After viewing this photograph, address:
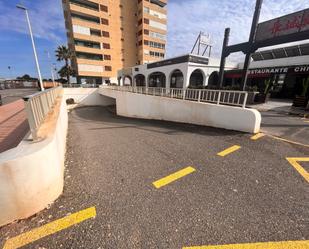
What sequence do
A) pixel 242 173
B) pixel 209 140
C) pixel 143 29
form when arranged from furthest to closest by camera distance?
pixel 143 29
pixel 209 140
pixel 242 173

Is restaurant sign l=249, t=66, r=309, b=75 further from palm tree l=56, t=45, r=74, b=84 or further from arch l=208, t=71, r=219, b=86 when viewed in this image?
palm tree l=56, t=45, r=74, b=84

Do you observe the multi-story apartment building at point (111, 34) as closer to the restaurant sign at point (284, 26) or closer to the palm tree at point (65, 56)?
the palm tree at point (65, 56)

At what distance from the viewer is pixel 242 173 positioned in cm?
333

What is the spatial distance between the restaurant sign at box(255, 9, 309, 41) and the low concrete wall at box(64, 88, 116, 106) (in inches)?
963

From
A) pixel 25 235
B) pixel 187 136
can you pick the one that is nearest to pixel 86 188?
pixel 25 235

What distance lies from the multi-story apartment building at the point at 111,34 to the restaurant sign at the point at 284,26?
34262 millimetres

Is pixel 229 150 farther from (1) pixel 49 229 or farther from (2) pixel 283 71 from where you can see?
(2) pixel 283 71

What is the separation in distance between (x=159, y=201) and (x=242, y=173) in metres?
1.99

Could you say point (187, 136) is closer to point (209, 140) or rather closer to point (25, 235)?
point (209, 140)

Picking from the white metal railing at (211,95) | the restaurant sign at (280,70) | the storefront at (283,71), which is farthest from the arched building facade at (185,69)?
the white metal railing at (211,95)

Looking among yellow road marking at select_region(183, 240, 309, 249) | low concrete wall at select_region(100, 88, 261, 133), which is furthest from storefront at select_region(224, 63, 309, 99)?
yellow road marking at select_region(183, 240, 309, 249)

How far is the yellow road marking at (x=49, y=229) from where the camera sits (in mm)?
1954

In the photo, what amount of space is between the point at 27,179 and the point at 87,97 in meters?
28.1

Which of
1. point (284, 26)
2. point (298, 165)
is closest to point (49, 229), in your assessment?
point (298, 165)
